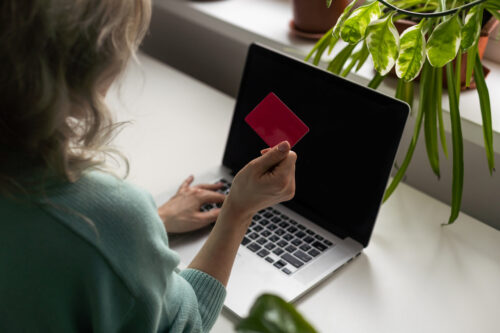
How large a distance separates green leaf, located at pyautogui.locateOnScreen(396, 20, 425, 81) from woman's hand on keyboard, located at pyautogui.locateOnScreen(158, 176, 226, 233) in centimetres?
41

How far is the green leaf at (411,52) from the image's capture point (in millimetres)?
708

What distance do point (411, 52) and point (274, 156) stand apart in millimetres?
211

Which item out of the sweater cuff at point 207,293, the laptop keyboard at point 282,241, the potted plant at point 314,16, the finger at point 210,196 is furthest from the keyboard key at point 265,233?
the potted plant at point 314,16

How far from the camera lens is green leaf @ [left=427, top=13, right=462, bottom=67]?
68 cm

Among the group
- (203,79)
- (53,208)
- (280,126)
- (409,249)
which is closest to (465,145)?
(409,249)

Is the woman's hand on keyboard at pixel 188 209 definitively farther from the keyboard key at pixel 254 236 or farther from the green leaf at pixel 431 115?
the green leaf at pixel 431 115

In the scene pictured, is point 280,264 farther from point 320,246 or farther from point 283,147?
point 283,147

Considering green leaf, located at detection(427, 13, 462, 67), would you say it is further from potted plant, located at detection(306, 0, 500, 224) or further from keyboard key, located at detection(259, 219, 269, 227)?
keyboard key, located at detection(259, 219, 269, 227)

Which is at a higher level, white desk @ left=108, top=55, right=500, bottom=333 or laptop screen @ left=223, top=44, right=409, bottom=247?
laptop screen @ left=223, top=44, right=409, bottom=247

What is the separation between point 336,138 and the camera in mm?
950

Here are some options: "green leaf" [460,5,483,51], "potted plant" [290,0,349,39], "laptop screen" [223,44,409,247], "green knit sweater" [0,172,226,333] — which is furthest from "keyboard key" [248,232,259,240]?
"potted plant" [290,0,349,39]

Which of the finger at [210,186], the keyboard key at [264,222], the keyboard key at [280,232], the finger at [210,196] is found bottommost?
the finger at [210,186]

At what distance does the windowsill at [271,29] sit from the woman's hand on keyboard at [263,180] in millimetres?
424

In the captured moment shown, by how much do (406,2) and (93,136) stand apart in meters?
0.62
